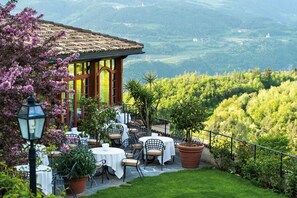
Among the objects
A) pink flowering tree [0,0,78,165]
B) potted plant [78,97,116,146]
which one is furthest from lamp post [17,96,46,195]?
potted plant [78,97,116,146]

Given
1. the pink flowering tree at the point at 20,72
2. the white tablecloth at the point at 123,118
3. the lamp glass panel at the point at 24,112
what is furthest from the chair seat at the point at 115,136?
the lamp glass panel at the point at 24,112

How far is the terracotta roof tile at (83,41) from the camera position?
1732 cm

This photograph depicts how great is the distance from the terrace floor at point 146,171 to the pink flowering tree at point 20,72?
401 cm

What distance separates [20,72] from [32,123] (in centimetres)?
108

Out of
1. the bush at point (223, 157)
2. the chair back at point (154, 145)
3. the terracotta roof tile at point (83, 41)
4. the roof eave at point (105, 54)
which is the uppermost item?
the terracotta roof tile at point (83, 41)

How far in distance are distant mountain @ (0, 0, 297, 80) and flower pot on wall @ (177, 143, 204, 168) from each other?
301ft

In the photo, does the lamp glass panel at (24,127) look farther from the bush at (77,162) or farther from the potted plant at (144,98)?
the potted plant at (144,98)

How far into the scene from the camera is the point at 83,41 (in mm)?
18516

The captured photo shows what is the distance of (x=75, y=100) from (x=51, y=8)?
14750 centimetres

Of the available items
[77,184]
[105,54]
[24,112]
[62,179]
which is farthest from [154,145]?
[24,112]

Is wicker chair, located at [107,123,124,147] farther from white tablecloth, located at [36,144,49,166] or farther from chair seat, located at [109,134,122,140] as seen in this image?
white tablecloth, located at [36,144,49,166]

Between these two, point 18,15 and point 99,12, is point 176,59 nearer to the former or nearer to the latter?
point 99,12

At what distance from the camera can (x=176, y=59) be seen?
426 feet

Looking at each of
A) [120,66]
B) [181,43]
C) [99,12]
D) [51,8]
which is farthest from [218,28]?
[120,66]
